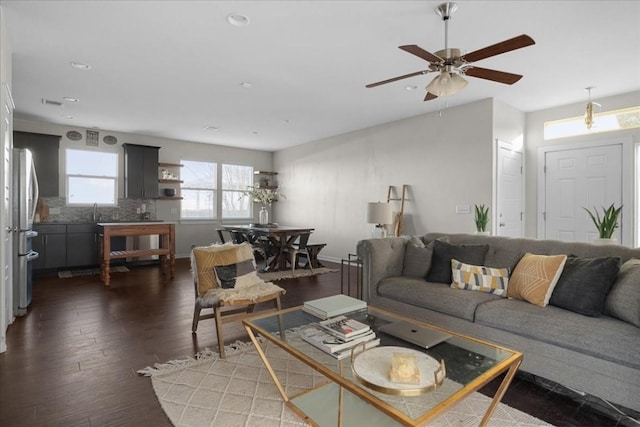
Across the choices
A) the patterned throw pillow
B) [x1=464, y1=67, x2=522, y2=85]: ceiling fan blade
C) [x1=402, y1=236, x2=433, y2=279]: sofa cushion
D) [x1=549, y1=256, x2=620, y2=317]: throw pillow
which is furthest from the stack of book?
[x1=464, y1=67, x2=522, y2=85]: ceiling fan blade

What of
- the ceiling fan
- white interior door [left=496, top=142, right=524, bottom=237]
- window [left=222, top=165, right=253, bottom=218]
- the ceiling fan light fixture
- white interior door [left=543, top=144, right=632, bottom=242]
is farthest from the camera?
window [left=222, top=165, right=253, bottom=218]

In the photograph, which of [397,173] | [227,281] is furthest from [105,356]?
[397,173]

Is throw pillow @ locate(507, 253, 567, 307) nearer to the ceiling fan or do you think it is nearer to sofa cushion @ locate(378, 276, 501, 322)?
sofa cushion @ locate(378, 276, 501, 322)

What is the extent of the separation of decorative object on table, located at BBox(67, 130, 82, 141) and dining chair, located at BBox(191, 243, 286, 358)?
16.9ft

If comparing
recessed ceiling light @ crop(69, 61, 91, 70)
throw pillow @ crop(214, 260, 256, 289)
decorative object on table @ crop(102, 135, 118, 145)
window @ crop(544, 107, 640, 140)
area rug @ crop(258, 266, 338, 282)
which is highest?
recessed ceiling light @ crop(69, 61, 91, 70)

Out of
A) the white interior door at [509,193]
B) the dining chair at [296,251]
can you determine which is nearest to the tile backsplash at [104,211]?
the dining chair at [296,251]

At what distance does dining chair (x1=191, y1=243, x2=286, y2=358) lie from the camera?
2814 millimetres

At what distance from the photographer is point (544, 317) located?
2.13 m

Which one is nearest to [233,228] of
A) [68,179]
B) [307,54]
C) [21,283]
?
[68,179]

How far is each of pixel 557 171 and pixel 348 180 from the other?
3.47 meters

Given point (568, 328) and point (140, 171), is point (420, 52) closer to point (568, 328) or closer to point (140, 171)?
point (568, 328)

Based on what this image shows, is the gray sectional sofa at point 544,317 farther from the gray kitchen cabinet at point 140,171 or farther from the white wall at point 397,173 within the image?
the gray kitchen cabinet at point 140,171

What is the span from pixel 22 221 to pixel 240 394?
292 centimetres

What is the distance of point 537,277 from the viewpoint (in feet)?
7.89
